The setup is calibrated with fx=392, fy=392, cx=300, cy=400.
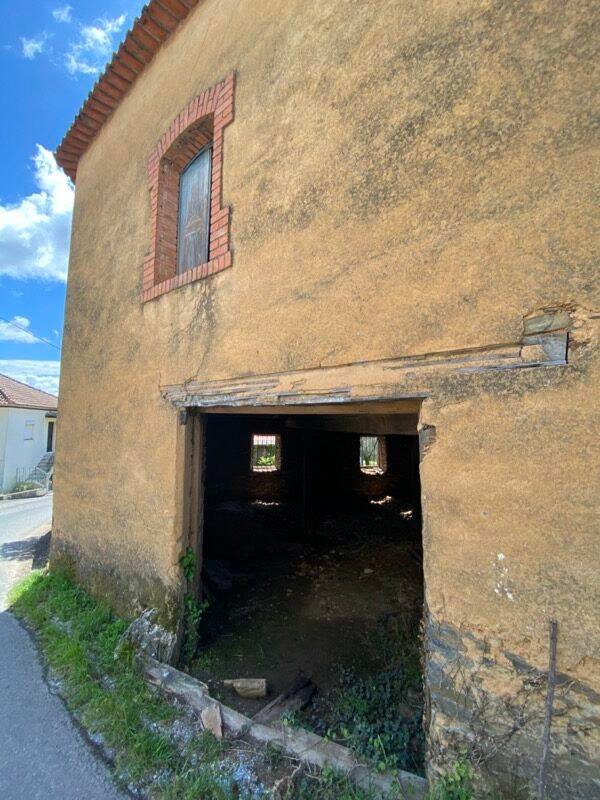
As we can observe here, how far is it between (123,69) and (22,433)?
21.6 metres

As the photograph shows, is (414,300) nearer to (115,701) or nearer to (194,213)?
(194,213)

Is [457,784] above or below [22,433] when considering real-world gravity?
below

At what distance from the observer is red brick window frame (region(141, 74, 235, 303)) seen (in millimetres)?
3951

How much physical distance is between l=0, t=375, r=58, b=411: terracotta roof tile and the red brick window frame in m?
20.1

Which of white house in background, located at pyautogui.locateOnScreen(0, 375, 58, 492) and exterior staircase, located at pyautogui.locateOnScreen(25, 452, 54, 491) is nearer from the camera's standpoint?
white house in background, located at pyautogui.locateOnScreen(0, 375, 58, 492)

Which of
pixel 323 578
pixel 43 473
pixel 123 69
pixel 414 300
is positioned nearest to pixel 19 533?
pixel 323 578

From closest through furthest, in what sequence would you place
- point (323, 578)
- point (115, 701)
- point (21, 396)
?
point (115, 701) → point (323, 578) → point (21, 396)

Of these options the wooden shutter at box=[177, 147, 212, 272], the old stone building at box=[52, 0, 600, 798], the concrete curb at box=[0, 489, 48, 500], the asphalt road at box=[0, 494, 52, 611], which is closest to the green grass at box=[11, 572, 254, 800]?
the old stone building at box=[52, 0, 600, 798]

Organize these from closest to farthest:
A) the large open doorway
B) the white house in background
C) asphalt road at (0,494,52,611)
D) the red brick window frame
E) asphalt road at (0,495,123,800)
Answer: asphalt road at (0,495,123,800) → the large open doorway → the red brick window frame → asphalt road at (0,494,52,611) → the white house in background

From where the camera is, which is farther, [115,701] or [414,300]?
[115,701]

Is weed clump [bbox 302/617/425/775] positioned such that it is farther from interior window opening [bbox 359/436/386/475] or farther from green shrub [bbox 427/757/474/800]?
interior window opening [bbox 359/436/386/475]

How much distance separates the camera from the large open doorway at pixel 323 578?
3439mm

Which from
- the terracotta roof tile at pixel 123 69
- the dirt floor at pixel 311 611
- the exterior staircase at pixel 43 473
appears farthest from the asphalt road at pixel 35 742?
the exterior staircase at pixel 43 473

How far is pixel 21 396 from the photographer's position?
2248 centimetres
